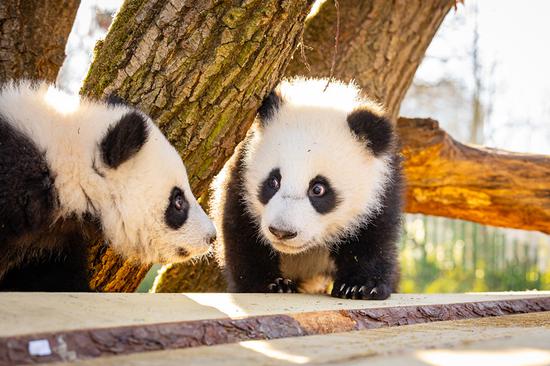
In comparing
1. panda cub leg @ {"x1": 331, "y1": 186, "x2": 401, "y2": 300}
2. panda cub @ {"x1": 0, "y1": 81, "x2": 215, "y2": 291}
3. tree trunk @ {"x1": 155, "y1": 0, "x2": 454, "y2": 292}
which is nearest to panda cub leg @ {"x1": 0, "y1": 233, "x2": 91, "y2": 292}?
panda cub @ {"x1": 0, "y1": 81, "x2": 215, "y2": 291}

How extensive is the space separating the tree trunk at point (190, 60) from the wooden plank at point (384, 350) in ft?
5.71

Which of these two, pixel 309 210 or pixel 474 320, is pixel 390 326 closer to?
pixel 474 320

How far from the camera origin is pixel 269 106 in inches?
169

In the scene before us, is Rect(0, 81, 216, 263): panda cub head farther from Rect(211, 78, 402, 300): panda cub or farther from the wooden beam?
the wooden beam

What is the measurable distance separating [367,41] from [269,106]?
1479 mm

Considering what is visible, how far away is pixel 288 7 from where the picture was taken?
3.90m

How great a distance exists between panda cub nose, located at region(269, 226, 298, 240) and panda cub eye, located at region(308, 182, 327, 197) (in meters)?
0.36

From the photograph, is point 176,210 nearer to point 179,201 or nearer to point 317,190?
point 179,201

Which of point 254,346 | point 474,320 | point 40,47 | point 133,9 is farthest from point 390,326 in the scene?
point 40,47

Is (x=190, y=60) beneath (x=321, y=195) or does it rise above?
above

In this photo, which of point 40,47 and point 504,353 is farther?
point 40,47

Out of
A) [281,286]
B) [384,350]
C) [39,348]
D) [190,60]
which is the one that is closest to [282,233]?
[281,286]

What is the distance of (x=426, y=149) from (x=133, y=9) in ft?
8.63

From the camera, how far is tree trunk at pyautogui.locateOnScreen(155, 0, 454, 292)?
545cm
